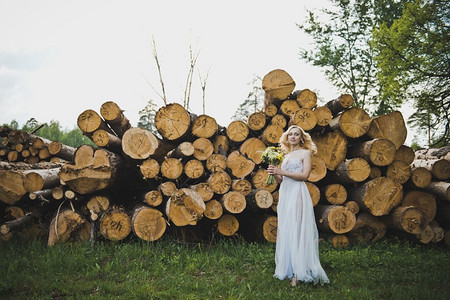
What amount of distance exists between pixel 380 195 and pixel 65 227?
15.2 feet

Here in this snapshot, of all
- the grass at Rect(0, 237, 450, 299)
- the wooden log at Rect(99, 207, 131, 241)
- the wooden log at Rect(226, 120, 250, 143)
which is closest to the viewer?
the grass at Rect(0, 237, 450, 299)

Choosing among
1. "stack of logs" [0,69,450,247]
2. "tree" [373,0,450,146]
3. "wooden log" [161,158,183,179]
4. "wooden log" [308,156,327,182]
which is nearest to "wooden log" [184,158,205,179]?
"stack of logs" [0,69,450,247]

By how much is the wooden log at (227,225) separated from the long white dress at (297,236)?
1166 mm

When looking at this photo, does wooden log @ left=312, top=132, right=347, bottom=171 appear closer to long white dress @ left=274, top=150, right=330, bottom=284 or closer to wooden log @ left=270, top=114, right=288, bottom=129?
wooden log @ left=270, top=114, right=288, bottom=129

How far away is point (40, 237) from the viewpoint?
4.66 m

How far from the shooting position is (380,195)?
482 centimetres

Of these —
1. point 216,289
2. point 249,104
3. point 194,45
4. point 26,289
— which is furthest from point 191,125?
point 249,104

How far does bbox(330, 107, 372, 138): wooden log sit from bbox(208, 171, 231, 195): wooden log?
80.6 inches

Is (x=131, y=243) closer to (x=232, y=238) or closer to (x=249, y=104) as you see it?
(x=232, y=238)

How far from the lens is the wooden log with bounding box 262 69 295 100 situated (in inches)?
210

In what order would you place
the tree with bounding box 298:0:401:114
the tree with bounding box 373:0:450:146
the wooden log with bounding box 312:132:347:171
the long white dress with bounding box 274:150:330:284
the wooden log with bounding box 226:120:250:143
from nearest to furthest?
the long white dress with bounding box 274:150:330:284, the wooden log with bounding box 312:132:347:171, the wooden log with bounding box 226:120:250:143, the tree with bounding box 373:0:450:146, the tree with bounding box 298:0:401:114

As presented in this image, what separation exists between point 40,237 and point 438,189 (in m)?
6.34

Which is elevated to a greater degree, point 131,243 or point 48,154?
point 48,154

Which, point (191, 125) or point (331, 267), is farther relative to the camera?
A: point (191, 125)
